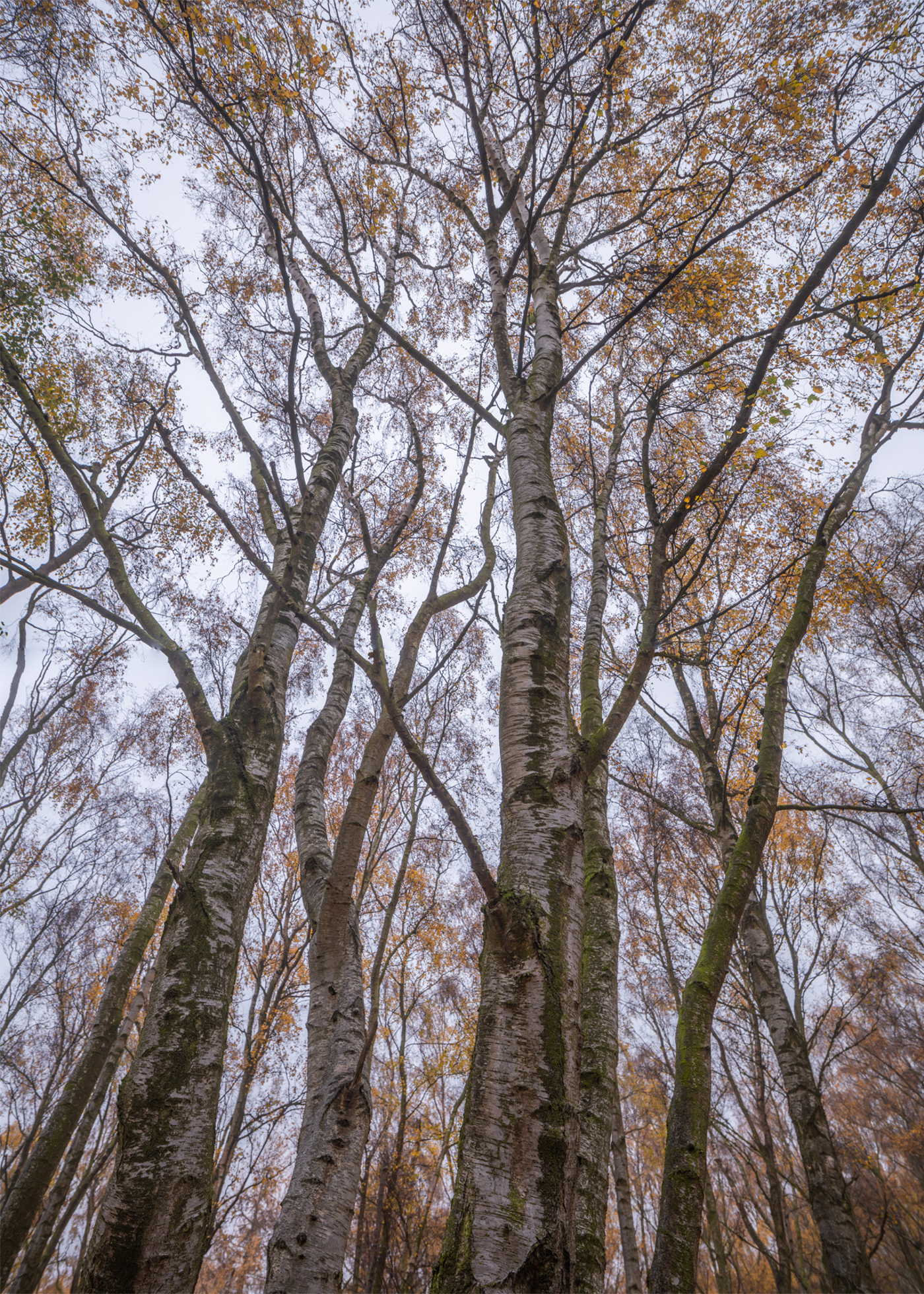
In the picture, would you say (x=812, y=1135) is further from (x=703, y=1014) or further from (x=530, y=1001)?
(x=530, y=1001)

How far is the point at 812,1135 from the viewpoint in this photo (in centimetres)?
420

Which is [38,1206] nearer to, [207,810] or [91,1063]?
[91,1063]

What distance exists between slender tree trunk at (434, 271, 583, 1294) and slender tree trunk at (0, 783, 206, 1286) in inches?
127

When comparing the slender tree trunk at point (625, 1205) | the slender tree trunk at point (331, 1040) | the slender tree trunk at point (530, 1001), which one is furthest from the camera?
the slender tree trunk at point (625, 1205)

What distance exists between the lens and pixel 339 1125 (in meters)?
2.75

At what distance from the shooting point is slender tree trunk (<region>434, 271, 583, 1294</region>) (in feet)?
3.81

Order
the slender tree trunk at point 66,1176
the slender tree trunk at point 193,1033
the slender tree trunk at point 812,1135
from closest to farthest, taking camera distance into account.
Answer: the slender tree trunk at point 193,1033 → the slender tree trunk at point 812,1135 → the slender tree trunk at point 66,1176

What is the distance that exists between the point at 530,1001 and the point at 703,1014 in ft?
4.82

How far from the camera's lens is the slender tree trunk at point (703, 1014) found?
6.55 feet

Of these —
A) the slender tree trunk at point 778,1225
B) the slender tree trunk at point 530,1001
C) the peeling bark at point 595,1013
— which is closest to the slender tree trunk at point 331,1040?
the slender tree trunk at point 530,1001

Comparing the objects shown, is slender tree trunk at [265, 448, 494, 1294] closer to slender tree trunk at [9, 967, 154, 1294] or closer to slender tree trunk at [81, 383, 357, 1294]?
slender tree trunk at [81, 383, 357, 1294]

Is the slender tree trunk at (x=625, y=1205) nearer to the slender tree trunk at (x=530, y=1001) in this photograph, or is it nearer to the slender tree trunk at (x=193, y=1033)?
the slender tree trunk at (x=193, y=1033)

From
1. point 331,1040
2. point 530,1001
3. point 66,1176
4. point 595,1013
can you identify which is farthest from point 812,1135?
point 66,1176

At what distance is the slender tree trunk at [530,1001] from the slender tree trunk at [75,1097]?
3.23m
